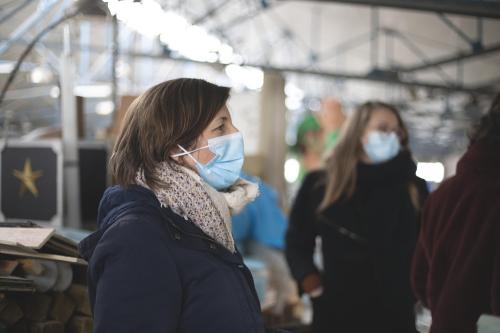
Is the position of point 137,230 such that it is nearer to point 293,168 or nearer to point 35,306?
point 35,306

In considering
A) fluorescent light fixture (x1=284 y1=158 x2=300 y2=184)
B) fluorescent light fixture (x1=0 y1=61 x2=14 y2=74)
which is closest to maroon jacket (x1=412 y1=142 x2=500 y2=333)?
fluorescent light fixture (x1=0 y1=61 x2=14 y2=74)

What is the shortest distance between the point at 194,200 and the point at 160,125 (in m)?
0.22

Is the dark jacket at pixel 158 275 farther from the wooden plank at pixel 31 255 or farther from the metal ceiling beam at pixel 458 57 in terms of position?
the metal ceiling beam at pixel 458 57

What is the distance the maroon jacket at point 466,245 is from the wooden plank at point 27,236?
1.31 metres

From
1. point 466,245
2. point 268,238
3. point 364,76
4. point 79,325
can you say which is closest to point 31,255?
point 79,325

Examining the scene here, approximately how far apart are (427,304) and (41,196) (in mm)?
1765

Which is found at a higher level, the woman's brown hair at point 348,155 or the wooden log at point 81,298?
the woman's brown hair at point 348,155

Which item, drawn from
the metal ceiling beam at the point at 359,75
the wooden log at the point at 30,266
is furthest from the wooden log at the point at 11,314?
the metal ceiling beam at the point at 359,75

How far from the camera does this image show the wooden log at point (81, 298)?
1879 mm

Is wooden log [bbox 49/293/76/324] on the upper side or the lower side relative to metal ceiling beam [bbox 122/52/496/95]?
lower

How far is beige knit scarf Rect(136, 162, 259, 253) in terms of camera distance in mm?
1472

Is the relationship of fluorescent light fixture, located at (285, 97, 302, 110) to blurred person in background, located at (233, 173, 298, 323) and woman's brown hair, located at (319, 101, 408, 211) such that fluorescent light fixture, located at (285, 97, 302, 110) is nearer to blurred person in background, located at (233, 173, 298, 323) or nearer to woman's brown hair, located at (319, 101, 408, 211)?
blurred person in background, located at (233, 173, 298, 323)

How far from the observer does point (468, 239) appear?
192cm

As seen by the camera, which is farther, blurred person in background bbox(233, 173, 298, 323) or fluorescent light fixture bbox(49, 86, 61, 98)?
blurred person in background bbox(233, 173, 298, 323)
